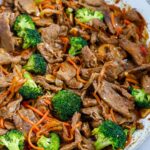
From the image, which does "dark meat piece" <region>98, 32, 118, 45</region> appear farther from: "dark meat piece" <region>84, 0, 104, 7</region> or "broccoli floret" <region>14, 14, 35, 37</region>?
"broccoli floret" <region>14, 14, 35, 37</region>

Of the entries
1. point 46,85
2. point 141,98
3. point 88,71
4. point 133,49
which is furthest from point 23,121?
point 133,49

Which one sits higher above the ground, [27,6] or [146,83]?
[27,6]

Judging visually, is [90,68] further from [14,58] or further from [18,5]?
[18,5]

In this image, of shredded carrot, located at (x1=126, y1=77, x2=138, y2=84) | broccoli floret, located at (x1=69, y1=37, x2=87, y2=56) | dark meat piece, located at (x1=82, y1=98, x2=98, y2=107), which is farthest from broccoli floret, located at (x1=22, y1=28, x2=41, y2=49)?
shredded carrot, located at (x1=126, y1=77, x2=138, y2=84)

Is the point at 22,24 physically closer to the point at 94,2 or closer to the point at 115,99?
the point at 94,2

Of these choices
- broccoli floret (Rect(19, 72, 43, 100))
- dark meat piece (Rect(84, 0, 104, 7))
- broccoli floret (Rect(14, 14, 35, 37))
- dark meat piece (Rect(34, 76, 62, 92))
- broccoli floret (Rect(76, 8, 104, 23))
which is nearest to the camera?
broccoli floret (Rect(19, 72, 43, 100))

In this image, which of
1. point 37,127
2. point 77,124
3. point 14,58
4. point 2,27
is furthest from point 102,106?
point 2,27
